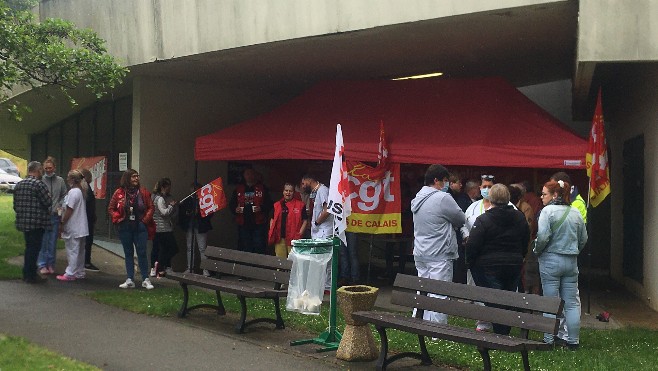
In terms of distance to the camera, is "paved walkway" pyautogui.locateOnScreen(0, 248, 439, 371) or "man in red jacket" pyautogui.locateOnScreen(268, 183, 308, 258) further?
"man in red jacket" pyautogui.locateOnScreen(268, 183, 308, 258)

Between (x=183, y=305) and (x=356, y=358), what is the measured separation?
273 cm

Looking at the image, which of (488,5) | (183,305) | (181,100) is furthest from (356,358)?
(181,100)

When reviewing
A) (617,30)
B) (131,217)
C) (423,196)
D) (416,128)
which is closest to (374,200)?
(416,128)

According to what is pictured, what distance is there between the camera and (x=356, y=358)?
684 cm

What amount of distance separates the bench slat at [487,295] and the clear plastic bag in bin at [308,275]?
766mm

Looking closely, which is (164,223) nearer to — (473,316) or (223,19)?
(223,19)

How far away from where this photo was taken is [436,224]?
784 cm

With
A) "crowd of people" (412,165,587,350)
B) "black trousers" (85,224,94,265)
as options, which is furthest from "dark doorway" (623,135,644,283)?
"black trousers" (85,224,94,265)

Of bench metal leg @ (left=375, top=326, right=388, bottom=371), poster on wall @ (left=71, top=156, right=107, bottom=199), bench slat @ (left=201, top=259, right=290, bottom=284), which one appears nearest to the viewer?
bench metal leg @ (left=375, top=326, right=388, bottom=371)

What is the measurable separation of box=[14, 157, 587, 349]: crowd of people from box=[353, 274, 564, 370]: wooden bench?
0.87 metres

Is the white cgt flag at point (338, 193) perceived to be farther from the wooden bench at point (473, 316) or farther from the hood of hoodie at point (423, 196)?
the hood of hoodie at point (423, 196)

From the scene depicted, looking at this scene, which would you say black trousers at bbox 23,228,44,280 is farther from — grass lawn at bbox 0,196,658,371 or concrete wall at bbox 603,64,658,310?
concrete wall at bbox 603,64,658,310

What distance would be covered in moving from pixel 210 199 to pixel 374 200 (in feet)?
8.60

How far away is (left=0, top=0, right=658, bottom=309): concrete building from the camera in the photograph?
8.86 metres
